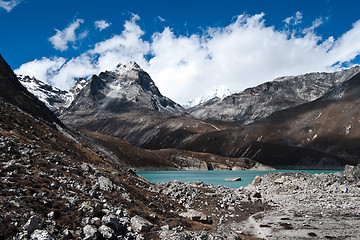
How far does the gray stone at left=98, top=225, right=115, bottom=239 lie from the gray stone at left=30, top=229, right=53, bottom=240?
2589 millimetres

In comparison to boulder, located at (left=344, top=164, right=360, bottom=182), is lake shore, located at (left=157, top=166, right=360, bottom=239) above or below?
below

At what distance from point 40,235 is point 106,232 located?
3197mm

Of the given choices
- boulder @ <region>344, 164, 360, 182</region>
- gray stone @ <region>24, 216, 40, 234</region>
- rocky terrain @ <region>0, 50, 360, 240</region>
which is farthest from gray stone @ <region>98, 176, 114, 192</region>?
boulder @ <region>344, 164, 360, 182</region>

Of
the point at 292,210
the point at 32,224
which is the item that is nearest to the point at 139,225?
the point at 32,224

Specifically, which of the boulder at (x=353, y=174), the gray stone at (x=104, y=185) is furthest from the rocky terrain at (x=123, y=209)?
the boulder at (x=353, y=174)

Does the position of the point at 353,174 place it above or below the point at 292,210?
above

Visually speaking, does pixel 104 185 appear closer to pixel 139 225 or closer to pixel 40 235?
pixel 139 225

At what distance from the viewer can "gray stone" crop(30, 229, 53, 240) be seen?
1250 cm

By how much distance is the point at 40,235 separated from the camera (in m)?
12.7

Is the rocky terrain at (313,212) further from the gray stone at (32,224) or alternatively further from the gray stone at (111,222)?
the gray stone at (32,224)

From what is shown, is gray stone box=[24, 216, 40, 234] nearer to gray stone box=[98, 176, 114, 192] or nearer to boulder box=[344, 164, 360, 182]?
gray stone box=[98, 176, 114, 192]

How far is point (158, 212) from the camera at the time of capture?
2562cm

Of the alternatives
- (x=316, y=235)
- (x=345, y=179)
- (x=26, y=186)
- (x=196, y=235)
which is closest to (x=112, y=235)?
(x=196, y=235)

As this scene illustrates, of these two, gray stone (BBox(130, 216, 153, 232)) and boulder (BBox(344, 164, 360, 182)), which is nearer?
gray stone (BBox(130, 216, 153, 232))
